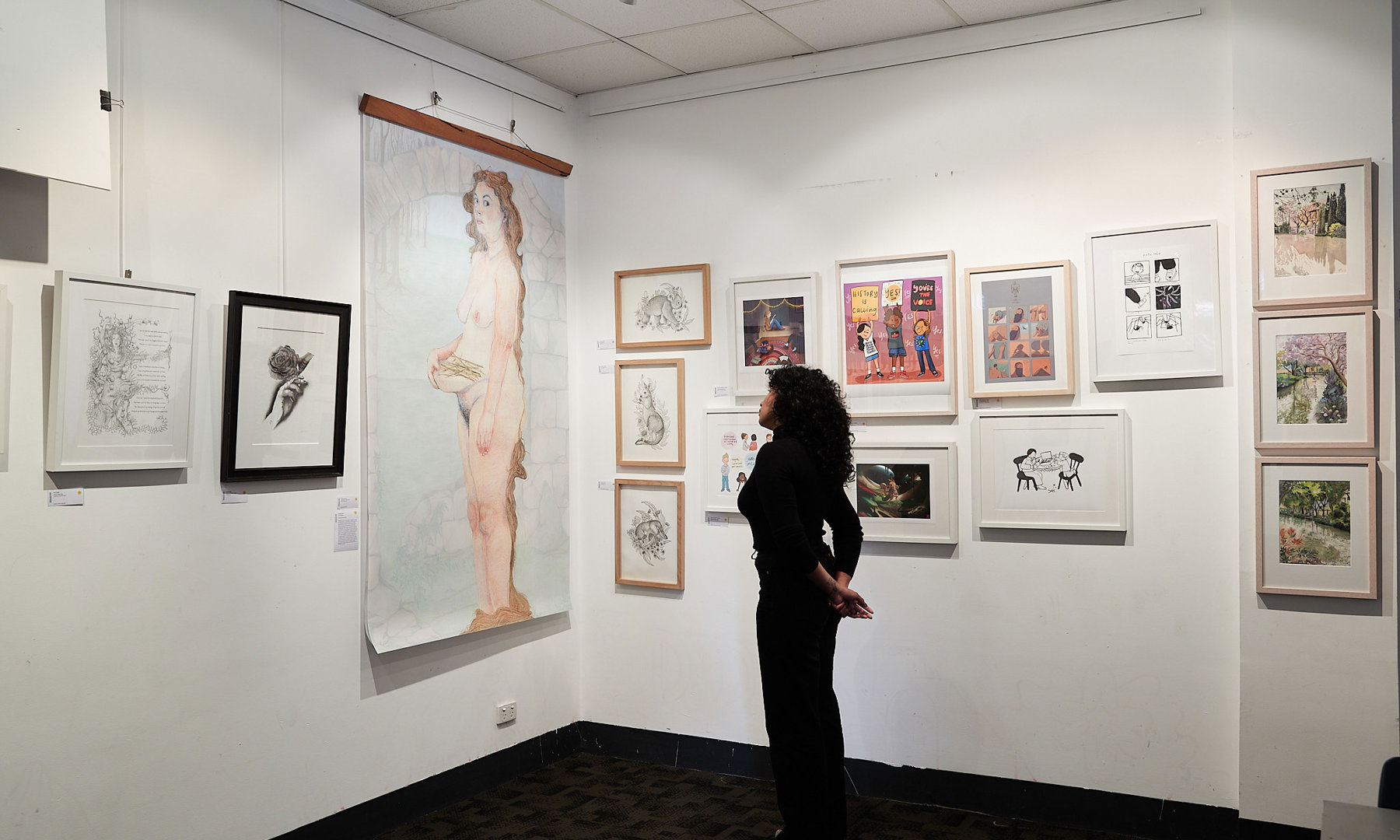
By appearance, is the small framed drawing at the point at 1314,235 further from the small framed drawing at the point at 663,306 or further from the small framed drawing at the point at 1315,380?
the small framed drawing at the point at 663,306

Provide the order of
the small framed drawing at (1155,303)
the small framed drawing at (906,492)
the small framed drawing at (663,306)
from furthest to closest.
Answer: the small framed drawing at (663,306) → the small framed drawing at (906,492) → the small framed drawing at (1155,303)

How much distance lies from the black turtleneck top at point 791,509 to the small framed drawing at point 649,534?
119cm

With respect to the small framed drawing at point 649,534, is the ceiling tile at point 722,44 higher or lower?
higher

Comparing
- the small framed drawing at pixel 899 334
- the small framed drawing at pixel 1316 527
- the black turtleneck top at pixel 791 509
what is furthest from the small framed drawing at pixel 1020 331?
the black turtleneck top at pixel 791 509

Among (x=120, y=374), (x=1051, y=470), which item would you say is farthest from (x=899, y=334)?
(x=120, y=374)

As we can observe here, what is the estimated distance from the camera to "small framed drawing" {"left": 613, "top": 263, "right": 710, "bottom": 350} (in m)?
4.45

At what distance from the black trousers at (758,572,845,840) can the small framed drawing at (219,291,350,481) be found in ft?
5.33

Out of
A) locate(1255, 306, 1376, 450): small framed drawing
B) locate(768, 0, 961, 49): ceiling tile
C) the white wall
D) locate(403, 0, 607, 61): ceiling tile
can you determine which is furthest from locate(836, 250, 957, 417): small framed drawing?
the white wall

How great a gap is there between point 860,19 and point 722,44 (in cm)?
60

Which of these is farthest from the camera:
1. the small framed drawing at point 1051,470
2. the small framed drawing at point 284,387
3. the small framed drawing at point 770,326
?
the small framed drawing at point 770,326

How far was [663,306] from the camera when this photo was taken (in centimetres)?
454

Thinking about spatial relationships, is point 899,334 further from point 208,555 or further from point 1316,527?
point 208,555

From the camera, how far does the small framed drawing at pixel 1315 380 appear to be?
3230 mm

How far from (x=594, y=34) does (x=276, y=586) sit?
244 cm
